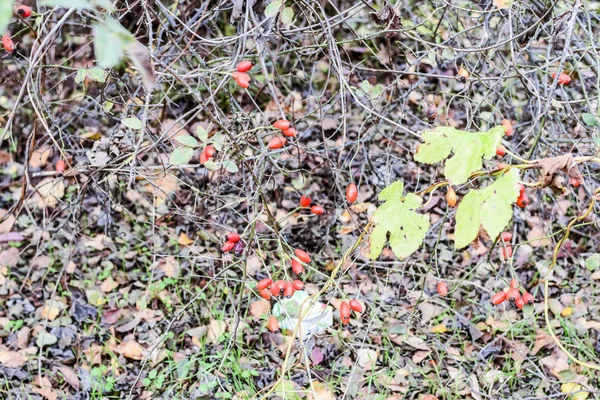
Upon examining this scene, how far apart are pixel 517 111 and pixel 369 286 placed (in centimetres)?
149

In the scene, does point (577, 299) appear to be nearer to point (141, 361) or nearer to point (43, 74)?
point (141, 361)

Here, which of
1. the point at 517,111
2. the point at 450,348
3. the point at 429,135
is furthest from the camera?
the point at 517,111

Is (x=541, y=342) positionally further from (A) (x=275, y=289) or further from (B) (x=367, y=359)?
(A) (x=275, y=289)

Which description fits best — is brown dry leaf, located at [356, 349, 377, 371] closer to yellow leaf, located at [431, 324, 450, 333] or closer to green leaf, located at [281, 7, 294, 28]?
yellow leaf, located at [431, 324, 450, 333]

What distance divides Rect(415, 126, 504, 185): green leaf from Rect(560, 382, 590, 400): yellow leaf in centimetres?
138

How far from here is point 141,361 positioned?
3068 mm

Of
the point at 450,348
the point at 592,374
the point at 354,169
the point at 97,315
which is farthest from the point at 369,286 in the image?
the point at 97,315

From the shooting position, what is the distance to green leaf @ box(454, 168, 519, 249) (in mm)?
1615

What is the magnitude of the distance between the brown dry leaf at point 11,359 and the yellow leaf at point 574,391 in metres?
2.25

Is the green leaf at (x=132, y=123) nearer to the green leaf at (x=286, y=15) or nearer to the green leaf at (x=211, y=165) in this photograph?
the green leaf at (x=211, y=165)

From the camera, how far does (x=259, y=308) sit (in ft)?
10.5

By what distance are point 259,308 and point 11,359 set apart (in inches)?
42.9

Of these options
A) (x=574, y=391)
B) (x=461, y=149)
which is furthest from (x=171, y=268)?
(x=461, y=149)

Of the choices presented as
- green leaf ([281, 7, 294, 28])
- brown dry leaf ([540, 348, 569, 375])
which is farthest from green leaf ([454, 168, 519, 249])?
brown dry leaf ([540, 348, 569, 375])
